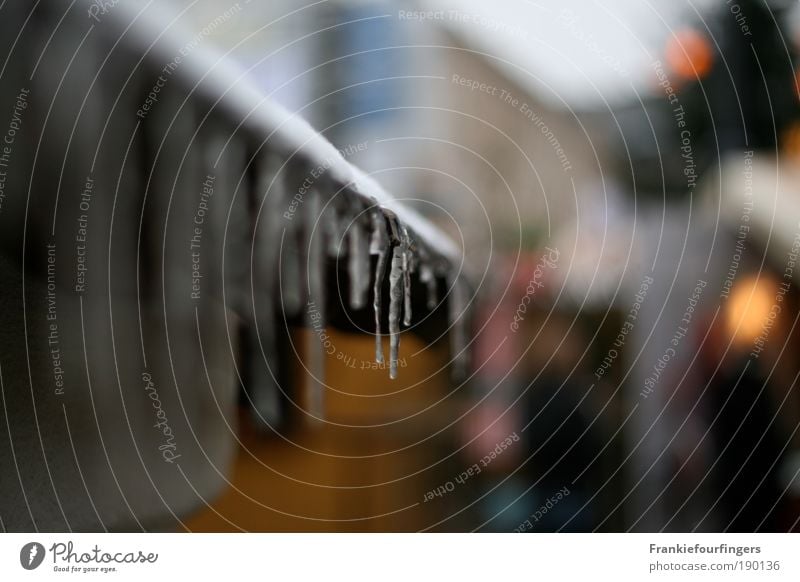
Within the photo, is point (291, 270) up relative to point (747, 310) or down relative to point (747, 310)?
up

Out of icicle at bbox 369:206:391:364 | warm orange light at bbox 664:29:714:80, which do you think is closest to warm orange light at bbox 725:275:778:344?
warm orange light at bbox 664:29:714:80

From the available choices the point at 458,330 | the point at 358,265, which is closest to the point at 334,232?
the point at 358,265

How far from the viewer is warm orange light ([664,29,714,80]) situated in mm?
536

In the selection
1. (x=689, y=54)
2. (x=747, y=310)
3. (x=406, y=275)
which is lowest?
(x=747, y=310)

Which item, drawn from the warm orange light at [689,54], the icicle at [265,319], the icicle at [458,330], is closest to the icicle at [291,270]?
A: the icicle at [265,319]

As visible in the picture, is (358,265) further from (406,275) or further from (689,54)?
(689,54)

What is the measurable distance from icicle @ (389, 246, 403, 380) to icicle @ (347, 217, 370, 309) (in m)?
0.02

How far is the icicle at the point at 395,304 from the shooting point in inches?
21.2

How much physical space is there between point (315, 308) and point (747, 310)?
371mm

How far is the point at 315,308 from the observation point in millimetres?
548

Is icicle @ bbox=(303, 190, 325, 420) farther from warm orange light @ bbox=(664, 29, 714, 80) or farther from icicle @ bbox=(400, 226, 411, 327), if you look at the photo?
warm orange light @ bbox=(664, 29, 714, 80)

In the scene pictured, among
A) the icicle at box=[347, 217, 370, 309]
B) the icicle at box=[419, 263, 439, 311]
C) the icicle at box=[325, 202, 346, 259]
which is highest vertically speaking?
the icicle at box=[325, 202, 346, 259]

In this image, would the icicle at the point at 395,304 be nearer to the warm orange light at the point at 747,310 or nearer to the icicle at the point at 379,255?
the icicle at the point at 379,255

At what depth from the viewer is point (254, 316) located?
1.80ft
